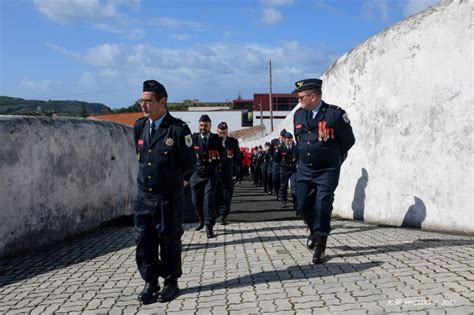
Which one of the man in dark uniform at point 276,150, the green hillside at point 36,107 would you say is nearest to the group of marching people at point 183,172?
the man in dark uniform at point 276,150

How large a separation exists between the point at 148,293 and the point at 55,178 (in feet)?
11.7

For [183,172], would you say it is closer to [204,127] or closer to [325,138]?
[325,138]

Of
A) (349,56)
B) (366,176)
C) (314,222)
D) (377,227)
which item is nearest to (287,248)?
(314,222)

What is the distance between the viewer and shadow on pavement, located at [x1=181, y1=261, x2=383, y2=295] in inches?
177

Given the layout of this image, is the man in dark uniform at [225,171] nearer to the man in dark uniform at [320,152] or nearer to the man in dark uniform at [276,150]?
the man in dark uniform at [320,152]

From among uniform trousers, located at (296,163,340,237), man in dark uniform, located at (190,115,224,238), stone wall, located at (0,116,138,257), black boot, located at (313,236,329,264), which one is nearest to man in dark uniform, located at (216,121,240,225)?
man in dark uniform, located at (190,115,224,238)

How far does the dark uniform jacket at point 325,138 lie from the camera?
5.16 m

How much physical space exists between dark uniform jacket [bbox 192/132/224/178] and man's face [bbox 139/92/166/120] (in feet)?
11.5

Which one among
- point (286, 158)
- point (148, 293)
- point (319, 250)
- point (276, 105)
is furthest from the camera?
point (276, 105)

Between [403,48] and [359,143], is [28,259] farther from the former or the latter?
[403,48]

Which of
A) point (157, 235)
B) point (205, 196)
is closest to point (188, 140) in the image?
point (157, 235)

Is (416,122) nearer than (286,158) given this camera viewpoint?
Yes

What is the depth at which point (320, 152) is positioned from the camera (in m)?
5.15

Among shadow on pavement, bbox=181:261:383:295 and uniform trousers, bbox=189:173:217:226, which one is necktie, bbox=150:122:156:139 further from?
uniform trousers, bbox=189:173:217:226
